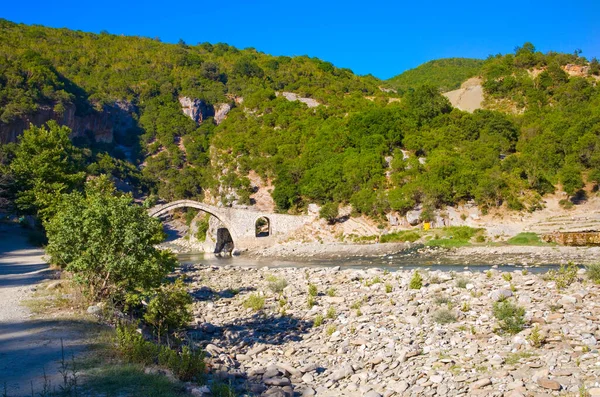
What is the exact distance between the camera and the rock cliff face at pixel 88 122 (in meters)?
55.4

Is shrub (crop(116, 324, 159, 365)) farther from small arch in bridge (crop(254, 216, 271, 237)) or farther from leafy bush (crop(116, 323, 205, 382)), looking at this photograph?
small arch in bridge (crop(254, 216, 271, 237))

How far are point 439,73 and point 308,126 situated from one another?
65147mm

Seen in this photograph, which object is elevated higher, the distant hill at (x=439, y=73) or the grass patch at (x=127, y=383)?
the distant hill at (x=439, y=73)

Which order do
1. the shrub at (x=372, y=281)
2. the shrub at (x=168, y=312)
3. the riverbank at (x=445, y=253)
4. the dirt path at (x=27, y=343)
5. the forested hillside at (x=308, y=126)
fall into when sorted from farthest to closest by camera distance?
the forested hillside at (x=308, y=126), the riverbank at (x=445, y=253), the shrub at (x=372, y=281), the shrub at (x=168, y=312), the dirt path at (x=27, y=343)

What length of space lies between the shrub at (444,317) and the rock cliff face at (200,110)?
83619mm

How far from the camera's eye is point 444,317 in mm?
11484

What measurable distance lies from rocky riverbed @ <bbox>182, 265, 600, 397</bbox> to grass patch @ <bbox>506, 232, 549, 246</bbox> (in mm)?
16930

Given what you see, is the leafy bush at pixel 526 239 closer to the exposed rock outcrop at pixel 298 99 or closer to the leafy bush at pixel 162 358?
the leafy bush at pixel 162 358

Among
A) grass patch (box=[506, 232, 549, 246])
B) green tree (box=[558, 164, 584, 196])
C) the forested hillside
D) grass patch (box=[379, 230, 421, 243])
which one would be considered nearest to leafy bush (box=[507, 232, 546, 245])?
grass patch (box=[506, 232, 549, 246])

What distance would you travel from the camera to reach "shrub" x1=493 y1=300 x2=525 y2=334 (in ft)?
33.1

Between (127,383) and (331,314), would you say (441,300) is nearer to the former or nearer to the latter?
(331,314)

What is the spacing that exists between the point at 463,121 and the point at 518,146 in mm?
8471

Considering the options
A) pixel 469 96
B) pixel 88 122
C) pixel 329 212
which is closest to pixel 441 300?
pixel 329 212

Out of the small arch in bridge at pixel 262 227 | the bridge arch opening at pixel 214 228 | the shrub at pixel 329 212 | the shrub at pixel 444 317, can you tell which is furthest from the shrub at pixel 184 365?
the small arch in bridge at pixel 262 227
